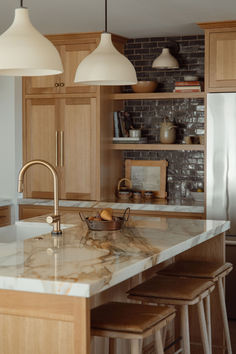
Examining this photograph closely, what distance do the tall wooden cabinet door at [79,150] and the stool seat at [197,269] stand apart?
2.07 m

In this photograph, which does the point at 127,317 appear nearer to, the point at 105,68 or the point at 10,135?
the point at 105,68

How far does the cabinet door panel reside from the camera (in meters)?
5.84

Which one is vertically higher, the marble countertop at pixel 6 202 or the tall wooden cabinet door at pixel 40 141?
the tall wooden cabinet door at pixel 40 141

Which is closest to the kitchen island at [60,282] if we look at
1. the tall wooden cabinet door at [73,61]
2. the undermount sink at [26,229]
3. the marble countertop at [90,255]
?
the marble countertop at [90,255]

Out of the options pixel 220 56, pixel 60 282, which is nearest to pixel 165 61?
pixel 220 56

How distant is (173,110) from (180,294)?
127 inches

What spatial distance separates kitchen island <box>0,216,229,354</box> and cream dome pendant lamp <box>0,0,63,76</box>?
0.89 metres

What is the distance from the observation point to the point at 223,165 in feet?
17.4

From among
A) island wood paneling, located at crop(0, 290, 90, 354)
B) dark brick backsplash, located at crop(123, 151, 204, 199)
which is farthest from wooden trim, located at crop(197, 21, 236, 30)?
island wood paneling, located at crop(0, 290, 90, 354)

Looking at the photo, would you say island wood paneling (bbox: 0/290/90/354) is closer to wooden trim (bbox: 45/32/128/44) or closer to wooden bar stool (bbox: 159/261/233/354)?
wooden bar stool (bbox: 159/261/233/354)

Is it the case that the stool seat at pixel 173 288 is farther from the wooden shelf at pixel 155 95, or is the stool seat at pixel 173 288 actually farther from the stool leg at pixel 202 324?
the wooden shelf at pixel 155 95

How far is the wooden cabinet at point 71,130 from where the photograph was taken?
229 inches

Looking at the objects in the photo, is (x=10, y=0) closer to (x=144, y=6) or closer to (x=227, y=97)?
(x=144, y=6)

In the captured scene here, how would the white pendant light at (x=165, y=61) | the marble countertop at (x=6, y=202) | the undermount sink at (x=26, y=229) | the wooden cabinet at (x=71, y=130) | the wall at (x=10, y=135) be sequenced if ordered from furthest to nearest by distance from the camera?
the wall at (x=10, y=135) < the marble countertop at (x=6, y=202) < the wooden cabinet at (x=71, y=130) < the white pendant light at (x=165, y=61) < the undermount sink at (x=26, y=229)
